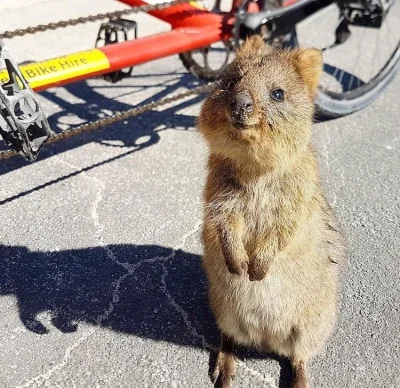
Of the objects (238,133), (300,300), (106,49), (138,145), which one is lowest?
(138,145)

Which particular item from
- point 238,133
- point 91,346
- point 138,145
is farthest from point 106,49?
point 91,346

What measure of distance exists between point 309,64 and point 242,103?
20.8 inches

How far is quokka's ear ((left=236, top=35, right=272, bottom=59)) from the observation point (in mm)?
2465

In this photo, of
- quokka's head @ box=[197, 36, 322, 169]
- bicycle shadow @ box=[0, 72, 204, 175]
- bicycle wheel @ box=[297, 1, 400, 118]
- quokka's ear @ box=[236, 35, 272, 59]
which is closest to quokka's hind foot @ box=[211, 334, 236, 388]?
quokka's head @ box=[197, 36, 322, 169]

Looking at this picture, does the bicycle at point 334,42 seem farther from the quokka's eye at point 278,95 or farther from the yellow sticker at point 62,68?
the quokka's eye at point 278,95

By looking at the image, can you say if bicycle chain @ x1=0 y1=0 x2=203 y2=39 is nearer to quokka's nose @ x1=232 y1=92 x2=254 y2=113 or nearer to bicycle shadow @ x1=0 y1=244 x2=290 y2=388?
bicycle shadow @ x1=0 y1=244 x2=290 y2=388

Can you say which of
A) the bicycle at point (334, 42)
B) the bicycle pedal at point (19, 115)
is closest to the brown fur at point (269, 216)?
the bicycle pedal at point (19, 115)

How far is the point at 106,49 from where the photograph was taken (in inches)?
131

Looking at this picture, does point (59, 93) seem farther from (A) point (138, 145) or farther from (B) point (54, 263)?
(B) point (54, 263)

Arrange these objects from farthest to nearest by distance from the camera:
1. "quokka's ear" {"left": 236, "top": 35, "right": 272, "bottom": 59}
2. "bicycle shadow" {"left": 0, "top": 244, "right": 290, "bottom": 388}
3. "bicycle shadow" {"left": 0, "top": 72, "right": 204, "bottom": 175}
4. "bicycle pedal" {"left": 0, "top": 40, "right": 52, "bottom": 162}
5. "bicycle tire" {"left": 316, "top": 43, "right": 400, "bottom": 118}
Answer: "bicycle tire" {"left": 316, "top": 43, "right": 400, "bottom": 118} → "bicycle shadow" {"left": 0, "top": 72, "right": 204, "bottom": 175} → "bicycle shadow" {"left": 0, "top": 244, "right": 290, "bottom": 388} → "bicycle pedal" {"left": 0, "top": 40, "right": 52, "bottom": 162} → "quokka's ear" {"left": 236, "top": 35, "right": 272, "bottom": 59}

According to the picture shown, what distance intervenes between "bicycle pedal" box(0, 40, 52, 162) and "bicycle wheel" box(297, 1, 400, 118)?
2.26 meters

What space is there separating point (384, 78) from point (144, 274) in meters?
3.24

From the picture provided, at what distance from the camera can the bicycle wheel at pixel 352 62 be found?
4.67 meters

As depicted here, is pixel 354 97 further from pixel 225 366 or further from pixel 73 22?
pixel 225 366
